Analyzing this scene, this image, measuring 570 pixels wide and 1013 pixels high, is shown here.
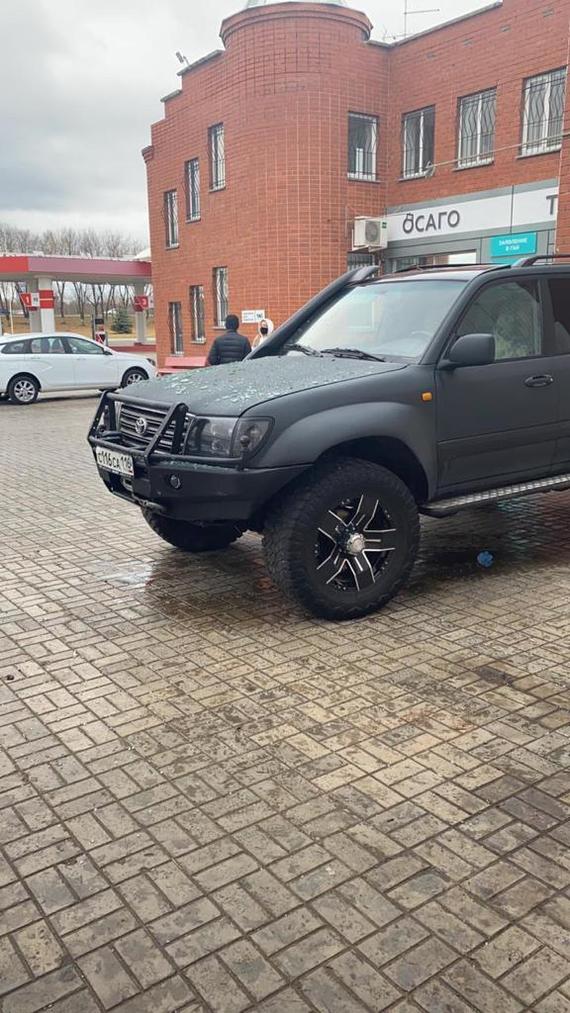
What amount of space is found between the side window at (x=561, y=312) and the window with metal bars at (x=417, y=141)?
46.7 ft

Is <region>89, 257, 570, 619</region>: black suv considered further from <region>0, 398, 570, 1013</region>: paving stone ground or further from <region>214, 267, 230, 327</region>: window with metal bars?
<region>214, 267, 230, 327</region>: window with metal bars

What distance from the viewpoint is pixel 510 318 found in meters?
5.30

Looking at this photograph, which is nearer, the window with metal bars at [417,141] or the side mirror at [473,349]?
the side mirror at [473,349]

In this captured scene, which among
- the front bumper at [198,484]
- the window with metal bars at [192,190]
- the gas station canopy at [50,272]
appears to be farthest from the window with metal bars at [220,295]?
the front bumper at [198,484]

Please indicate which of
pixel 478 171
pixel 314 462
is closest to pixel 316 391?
pixel 314 462

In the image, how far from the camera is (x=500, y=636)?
433 cm

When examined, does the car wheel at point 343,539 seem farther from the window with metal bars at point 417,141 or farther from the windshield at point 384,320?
the window with metal bars at point 417,141

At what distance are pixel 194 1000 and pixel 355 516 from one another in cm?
284

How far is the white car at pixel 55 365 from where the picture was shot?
17984mm

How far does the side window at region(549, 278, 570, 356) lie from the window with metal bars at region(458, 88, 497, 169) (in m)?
12.9

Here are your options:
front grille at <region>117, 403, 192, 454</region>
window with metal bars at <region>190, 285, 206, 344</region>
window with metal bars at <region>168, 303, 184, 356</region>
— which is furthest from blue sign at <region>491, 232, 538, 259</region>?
front grille at <region>117, 403, 192, 454</region>

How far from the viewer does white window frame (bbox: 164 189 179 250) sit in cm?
2339

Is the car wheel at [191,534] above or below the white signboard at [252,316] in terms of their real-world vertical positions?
below

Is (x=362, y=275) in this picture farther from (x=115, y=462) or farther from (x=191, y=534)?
(x=115, y=462)
